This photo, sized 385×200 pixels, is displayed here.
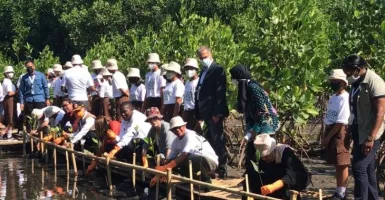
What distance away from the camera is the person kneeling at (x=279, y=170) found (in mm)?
6312

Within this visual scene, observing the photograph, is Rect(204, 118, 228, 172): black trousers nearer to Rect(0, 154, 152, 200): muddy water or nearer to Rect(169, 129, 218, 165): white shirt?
Rect(169, 129, 218, 165): white shirt

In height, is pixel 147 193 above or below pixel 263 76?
below

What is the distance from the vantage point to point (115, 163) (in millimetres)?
9875

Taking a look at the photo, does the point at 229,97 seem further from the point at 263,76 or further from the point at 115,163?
the point at 115,163

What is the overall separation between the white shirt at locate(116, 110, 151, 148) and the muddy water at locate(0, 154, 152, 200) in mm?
645

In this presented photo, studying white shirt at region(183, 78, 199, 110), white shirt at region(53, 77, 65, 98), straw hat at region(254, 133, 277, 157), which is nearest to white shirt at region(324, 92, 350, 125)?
straw hat at region(254, 133, 277, 157)

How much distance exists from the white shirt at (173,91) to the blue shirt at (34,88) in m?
4.32

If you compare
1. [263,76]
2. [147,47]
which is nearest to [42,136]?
[147,47]

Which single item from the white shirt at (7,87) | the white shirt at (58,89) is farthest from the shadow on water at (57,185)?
the white shirt at (7,87)

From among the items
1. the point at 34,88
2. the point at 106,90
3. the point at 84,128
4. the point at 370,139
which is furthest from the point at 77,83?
the point at 370,139

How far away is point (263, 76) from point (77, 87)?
4.53 meters

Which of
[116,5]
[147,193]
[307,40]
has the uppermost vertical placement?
[116,5]

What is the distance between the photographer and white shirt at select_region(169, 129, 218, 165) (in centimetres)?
863

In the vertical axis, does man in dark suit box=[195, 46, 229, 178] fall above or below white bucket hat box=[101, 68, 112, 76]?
below
